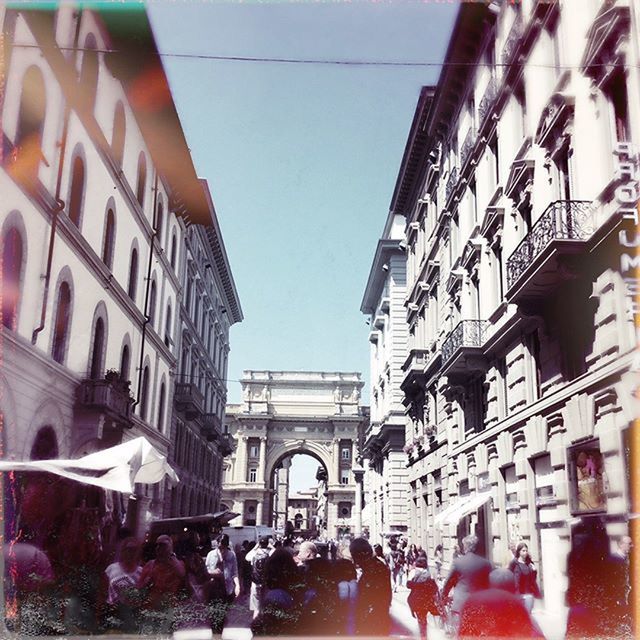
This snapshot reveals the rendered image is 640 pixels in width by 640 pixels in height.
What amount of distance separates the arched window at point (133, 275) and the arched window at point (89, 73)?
4622 millimetres

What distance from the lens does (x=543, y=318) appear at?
49.4 feet

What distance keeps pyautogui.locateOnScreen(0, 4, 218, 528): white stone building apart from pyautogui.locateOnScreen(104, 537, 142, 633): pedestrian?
3828 mm

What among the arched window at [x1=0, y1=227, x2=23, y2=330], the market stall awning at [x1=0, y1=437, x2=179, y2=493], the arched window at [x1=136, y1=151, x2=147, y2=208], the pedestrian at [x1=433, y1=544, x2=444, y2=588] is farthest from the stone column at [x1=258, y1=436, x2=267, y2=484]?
the market stall awning at [x1=0, y1=437, x2=179, y2=493]

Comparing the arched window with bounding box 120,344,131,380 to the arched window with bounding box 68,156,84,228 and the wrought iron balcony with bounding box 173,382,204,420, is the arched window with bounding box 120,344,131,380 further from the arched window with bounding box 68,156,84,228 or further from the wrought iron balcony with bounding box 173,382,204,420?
the wrought iron balcony with bounding box 173,382,204,420

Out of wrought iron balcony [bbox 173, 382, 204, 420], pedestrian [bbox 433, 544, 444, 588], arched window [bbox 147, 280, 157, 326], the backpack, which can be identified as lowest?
pedestrian [bbox 433, 544, 444, 588]

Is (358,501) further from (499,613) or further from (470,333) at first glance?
(499,613)

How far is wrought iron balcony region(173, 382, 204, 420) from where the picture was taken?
91.6 feet

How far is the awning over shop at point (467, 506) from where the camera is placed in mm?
18828

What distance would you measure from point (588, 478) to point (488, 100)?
10.8m

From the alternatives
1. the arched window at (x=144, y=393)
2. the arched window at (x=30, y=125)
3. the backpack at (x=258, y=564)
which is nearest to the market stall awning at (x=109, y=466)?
the backpack at (x=258, y=564)

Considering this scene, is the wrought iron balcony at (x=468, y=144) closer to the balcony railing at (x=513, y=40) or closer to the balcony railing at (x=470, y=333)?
the balcony railing at (x=513, y=40)

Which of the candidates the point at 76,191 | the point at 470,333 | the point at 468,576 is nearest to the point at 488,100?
the point at 470,333

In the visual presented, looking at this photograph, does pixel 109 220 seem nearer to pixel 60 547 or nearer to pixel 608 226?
pixel 60 547

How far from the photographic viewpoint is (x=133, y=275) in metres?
18.4
